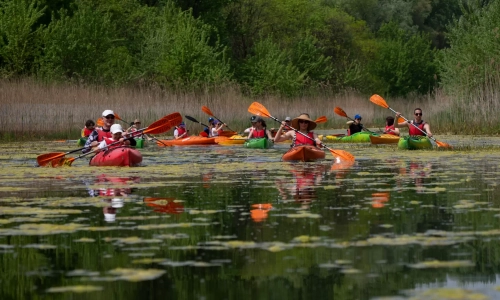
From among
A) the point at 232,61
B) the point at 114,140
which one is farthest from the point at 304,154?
the point at 232,61

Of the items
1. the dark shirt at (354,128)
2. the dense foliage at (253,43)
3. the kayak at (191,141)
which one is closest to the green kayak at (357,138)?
the dark shirt at (354,128)

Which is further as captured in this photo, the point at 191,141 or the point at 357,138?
the point at 357,138

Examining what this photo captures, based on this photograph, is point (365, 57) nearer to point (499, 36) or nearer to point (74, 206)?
point (499, 36)

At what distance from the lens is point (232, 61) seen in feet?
185

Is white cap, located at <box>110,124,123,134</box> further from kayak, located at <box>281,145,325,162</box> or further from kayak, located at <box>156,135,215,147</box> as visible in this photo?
kayak, located at <box>156,135,215,147</box>

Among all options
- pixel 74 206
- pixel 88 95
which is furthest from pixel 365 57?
pixel 74 206

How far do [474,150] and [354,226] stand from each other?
1177 cm

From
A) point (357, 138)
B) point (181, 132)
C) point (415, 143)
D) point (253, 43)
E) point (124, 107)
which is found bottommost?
point (415, 143)

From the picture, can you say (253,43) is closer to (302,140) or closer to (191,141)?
(191,141)

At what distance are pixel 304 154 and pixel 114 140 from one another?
327cm

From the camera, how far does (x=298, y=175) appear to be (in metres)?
14.4

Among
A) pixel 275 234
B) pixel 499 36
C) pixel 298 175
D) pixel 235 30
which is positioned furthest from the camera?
pixel 235 30

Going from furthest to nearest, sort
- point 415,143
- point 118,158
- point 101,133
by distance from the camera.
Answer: point 415,143 < point 101,133 < point 118,158

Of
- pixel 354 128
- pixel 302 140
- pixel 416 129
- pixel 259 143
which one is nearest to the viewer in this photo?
pixel 302 140
